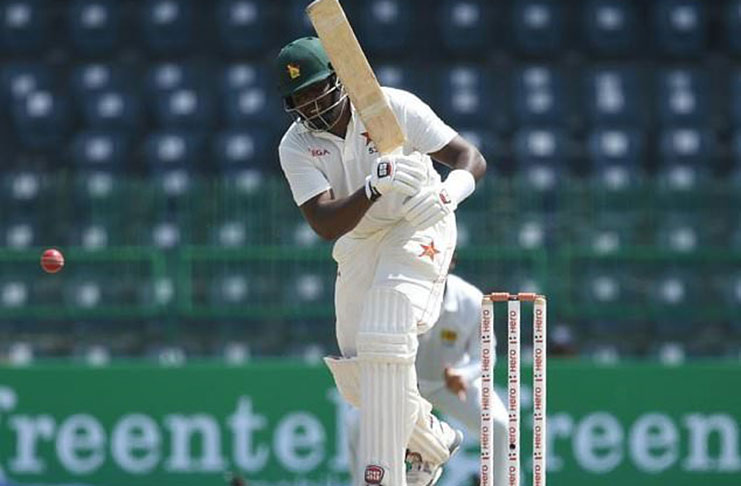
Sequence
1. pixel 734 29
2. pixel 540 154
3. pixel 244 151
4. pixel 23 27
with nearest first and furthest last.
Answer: pixel 540 154 → pixel 244 151 → pixel 23 27 → pixel 734 29

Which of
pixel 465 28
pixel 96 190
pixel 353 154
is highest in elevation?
pixel 465 28

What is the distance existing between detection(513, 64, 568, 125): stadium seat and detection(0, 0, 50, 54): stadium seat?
149 inches

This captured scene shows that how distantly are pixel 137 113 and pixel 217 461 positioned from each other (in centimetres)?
416

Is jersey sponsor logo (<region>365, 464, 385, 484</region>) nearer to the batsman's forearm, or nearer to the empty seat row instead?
the batsman's forearm

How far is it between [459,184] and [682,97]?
7.98 m

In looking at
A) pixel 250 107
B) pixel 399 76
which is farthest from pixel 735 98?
pixel 250 107

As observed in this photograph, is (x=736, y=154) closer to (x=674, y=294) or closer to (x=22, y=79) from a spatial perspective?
(x=674, y=294)

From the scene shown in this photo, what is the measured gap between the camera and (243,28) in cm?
1407

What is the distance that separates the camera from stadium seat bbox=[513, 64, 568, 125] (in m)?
13.5

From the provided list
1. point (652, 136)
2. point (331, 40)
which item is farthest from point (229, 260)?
point (331, 40)

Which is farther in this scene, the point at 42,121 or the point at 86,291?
the point at 42,121

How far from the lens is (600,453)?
1037 cm

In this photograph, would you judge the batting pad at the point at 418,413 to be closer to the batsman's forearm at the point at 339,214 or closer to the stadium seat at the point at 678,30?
the batsman's forearm at the point at 339,214

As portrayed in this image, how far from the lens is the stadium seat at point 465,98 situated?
13297mm
